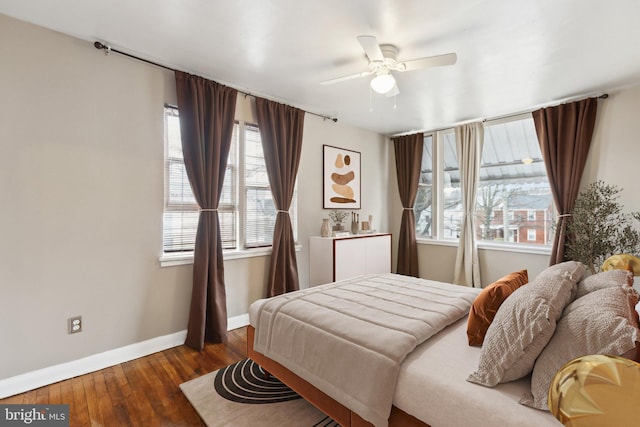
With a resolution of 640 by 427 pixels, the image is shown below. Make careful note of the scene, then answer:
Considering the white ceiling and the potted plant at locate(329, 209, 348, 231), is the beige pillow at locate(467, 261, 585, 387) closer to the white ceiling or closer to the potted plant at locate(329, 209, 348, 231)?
the white ceiling

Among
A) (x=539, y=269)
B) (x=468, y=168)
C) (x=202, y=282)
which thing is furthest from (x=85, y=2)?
(x=539, y=269)

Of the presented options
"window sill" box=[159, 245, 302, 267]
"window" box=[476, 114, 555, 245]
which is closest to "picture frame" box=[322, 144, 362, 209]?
"window sill" box=[159, 245, 302, 267]

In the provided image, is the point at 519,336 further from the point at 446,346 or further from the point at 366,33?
the point at 366,33

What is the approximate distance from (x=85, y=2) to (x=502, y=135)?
479 centimetres

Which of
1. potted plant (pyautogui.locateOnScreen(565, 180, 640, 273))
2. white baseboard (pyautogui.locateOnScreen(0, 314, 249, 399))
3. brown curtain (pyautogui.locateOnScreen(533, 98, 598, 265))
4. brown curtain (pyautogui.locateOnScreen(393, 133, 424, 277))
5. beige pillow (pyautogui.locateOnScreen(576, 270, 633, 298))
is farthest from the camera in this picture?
brown curtain (pyautogui.locateOnScreen(393, 133, 424, 277))

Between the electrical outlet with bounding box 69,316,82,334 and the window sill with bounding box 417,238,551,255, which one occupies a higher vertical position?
the window sill with bounding box 417,238,551,255

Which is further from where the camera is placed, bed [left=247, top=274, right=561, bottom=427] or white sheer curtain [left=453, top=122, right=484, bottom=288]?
white sheer curtain [left=453, top=122, right=484, bottom=288]

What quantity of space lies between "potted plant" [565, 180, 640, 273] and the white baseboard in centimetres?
419

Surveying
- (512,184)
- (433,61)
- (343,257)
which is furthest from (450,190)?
(433,61)

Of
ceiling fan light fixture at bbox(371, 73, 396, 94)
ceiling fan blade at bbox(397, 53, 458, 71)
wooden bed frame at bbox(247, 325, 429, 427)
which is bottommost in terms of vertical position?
wooden bed frame at bbox(247, 325, 429, 427)

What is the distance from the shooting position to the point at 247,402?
204 cm

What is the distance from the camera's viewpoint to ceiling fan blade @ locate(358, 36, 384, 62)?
6.65ft

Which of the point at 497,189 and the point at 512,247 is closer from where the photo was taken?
the point at 512,247

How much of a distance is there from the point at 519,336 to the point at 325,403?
105cm
